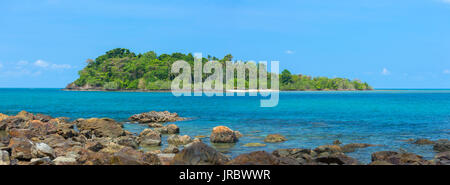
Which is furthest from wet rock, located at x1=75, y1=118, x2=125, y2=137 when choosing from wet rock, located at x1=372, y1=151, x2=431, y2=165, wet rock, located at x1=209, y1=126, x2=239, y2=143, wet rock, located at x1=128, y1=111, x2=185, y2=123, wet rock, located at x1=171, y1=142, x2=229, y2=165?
wet rock, located at x1=372, y1=151, x2=431, y2=165

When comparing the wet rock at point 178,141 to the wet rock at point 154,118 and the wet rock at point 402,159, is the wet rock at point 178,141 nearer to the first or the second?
the wet rock at point 402,159

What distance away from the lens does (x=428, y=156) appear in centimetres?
1811

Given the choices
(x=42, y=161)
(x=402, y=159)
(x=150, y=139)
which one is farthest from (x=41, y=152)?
(x=402, y=159)

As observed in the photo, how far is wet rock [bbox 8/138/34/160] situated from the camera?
1491 centimetres

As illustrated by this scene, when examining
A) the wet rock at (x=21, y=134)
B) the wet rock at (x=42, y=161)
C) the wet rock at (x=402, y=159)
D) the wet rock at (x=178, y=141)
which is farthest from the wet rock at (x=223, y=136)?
the wet rock at (x=21, y=134)

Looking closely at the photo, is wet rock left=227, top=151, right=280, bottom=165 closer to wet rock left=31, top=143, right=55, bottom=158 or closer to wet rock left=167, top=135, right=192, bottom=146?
wet rock left=31, top=143, right=55, bottom=158

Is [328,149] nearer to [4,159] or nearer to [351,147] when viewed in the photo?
[351,147]

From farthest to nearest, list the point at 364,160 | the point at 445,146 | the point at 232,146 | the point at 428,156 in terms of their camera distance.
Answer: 1. the point at 232,146
2. the point at 445,146
3. the point at 428,156
4. the point at 364,160

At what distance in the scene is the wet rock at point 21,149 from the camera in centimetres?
1491

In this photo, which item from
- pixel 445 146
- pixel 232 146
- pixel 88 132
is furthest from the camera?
pixel 88 132
